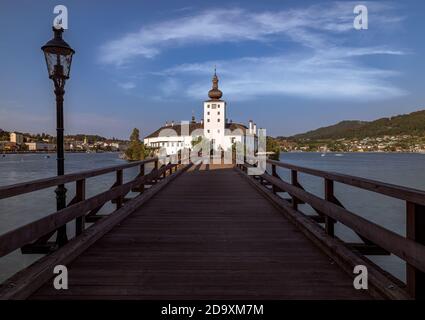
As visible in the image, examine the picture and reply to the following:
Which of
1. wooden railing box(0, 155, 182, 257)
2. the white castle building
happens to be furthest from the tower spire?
wooden railing box(0, 155, 182, 257)

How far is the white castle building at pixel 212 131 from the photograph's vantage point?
299ft

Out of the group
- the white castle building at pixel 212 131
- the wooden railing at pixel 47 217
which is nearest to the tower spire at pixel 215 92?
the white castle building at pixel 212 131

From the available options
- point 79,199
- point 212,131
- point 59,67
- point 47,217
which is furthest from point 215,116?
point 47,217

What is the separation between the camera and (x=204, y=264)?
4.08 metres

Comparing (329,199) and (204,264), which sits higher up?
(329,199)

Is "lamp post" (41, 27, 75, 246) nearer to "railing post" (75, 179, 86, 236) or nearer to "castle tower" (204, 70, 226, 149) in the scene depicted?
"railing post" (75, 179, 86, 236)

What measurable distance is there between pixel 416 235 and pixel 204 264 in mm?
2302

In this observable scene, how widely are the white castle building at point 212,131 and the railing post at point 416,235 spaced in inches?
2980

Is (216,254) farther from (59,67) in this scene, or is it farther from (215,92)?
(215,92)

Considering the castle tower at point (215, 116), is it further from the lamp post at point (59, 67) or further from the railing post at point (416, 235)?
the railing post at point (416, 235)

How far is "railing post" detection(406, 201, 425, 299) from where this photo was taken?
2.70 m

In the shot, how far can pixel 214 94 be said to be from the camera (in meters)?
90.3
